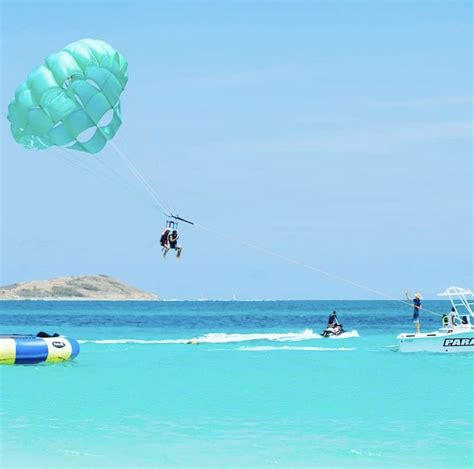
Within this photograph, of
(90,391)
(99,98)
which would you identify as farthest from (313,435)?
(99,98)

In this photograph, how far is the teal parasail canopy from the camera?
56.2 feet

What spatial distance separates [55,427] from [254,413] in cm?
317

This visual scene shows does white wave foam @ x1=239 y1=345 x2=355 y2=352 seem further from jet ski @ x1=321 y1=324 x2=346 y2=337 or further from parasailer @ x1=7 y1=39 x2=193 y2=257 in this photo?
parasailer @ x1=7 y1=39 x2=193 y2=257

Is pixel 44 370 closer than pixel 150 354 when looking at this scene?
Yes

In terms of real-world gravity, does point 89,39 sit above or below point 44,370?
above

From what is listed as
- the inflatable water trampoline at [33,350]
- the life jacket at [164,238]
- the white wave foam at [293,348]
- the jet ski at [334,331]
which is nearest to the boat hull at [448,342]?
the white wave foam at [293,348]

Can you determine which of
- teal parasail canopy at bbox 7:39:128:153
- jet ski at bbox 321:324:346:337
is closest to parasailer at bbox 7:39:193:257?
teal parasail canopy at bbox 7:39:128:153

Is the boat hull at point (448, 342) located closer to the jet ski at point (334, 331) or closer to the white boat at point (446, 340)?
the white boat at point (446, 340)

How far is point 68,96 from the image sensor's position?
17.3 m

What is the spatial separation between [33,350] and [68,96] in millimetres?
6530

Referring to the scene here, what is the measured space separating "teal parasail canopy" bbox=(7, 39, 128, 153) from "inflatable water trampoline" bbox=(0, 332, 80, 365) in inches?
211

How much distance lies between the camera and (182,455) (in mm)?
12023

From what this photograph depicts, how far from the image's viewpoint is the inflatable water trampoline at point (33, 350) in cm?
2086

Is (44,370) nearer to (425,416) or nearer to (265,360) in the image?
(265,360)
